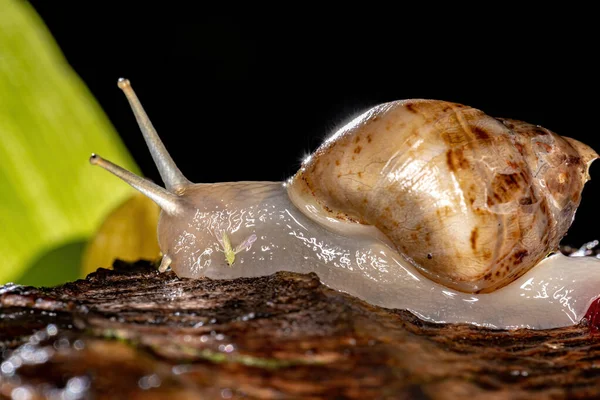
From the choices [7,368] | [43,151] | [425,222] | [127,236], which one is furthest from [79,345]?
[43,151]

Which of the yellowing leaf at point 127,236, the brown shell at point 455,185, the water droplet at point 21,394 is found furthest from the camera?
the yellowing leaf at point 127,236

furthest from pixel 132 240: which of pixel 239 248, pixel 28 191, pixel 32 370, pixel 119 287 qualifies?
pixel 32 370

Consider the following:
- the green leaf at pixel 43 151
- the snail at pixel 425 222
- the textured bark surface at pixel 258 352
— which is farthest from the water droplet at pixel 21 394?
the green leaf at pixel 43 151

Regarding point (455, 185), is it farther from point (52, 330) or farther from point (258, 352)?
point (52, 330)

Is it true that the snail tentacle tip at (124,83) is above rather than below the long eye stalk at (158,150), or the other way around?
above

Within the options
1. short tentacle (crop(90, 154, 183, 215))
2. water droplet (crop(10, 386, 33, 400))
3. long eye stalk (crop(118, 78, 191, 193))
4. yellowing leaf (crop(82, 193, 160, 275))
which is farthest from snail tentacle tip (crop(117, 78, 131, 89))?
water droplet (crop(10, 386, 33, 400))

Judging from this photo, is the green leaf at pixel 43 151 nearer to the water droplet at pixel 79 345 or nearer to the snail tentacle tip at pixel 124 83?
the snail tentacle tip at pixel 124 83

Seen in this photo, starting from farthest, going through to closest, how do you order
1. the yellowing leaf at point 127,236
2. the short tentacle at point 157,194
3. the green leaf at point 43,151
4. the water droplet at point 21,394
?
the green leaf at point 43,151
the yellowing leaf at point 127,236
the short tentacle at point 157,194
the water droplet at point 21,394
